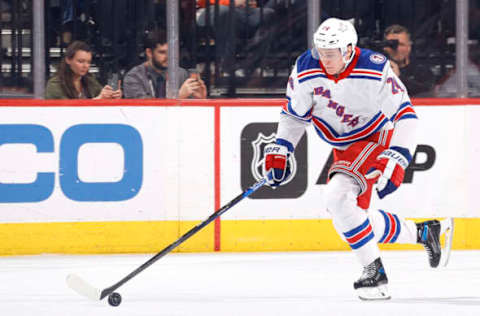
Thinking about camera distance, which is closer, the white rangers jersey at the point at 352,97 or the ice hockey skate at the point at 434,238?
the white rangers jersey at the point at 352,97

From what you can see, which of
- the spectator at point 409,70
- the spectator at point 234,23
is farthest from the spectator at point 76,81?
the spectator at point 409,70

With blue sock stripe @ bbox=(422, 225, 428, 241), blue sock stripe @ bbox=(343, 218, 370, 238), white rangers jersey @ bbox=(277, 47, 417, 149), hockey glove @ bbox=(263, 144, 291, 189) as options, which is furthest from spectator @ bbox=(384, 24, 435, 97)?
blue sock stripe @ bbox=(343, 218, 370, 238)

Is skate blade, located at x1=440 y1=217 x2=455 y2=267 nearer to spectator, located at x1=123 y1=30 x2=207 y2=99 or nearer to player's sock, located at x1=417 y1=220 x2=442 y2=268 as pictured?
player's sock, located at x1=417 y1=220 x2=442 y2=268

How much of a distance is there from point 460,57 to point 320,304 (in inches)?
89.9

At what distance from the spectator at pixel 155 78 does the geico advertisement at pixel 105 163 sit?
0.32 feet

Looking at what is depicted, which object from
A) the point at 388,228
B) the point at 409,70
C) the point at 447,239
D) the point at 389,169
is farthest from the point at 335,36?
the point at 409,70

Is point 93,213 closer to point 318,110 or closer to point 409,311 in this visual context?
point 318,110

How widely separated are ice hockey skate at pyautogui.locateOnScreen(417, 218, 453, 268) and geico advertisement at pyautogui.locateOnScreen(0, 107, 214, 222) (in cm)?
153

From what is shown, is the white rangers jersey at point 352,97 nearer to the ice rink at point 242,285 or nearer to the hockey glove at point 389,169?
the hockey glove at point 389,169

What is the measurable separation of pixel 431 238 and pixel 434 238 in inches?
0.8

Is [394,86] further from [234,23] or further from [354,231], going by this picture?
[234,23]

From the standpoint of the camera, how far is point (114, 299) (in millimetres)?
4223

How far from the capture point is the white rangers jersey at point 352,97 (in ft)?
14.2

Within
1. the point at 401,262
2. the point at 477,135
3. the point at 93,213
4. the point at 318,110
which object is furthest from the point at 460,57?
the point at 93,213
